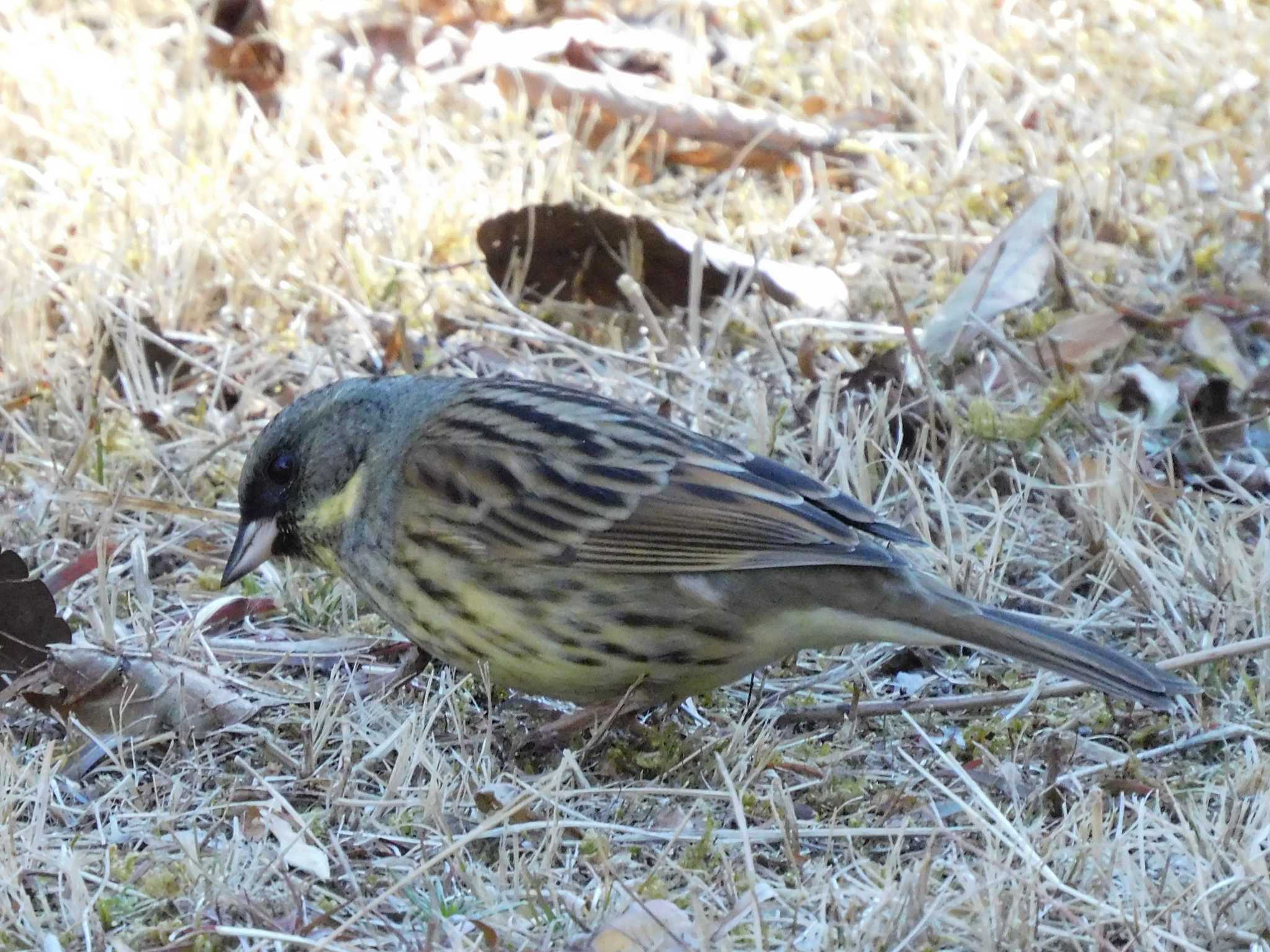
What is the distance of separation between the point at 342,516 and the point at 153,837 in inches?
35.1

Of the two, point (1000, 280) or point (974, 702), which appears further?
point (1000, 280)

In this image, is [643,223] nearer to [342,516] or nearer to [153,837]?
[342,516]

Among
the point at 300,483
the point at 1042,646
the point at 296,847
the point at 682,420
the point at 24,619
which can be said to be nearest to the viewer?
the point at 296,847

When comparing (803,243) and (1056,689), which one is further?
(803,243)

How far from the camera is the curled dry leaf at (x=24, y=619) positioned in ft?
12.3

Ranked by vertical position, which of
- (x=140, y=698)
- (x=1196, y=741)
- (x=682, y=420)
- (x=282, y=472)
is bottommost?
(x=682, y=420)

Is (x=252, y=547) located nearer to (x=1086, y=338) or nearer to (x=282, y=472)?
(x=282, y=472)

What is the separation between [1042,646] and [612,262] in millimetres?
2548

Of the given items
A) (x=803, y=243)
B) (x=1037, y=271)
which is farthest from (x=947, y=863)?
(x=803, y=243)

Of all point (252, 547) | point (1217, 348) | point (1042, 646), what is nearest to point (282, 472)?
point (252, 547)

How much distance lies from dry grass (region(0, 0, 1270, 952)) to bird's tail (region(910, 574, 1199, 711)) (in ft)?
0.54

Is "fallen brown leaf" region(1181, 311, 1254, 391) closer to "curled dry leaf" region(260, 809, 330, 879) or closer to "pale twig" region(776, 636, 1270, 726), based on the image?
"pale twig" region(776, 636, 1270, 726)

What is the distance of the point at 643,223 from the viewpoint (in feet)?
18.0

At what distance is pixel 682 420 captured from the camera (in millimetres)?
4988
